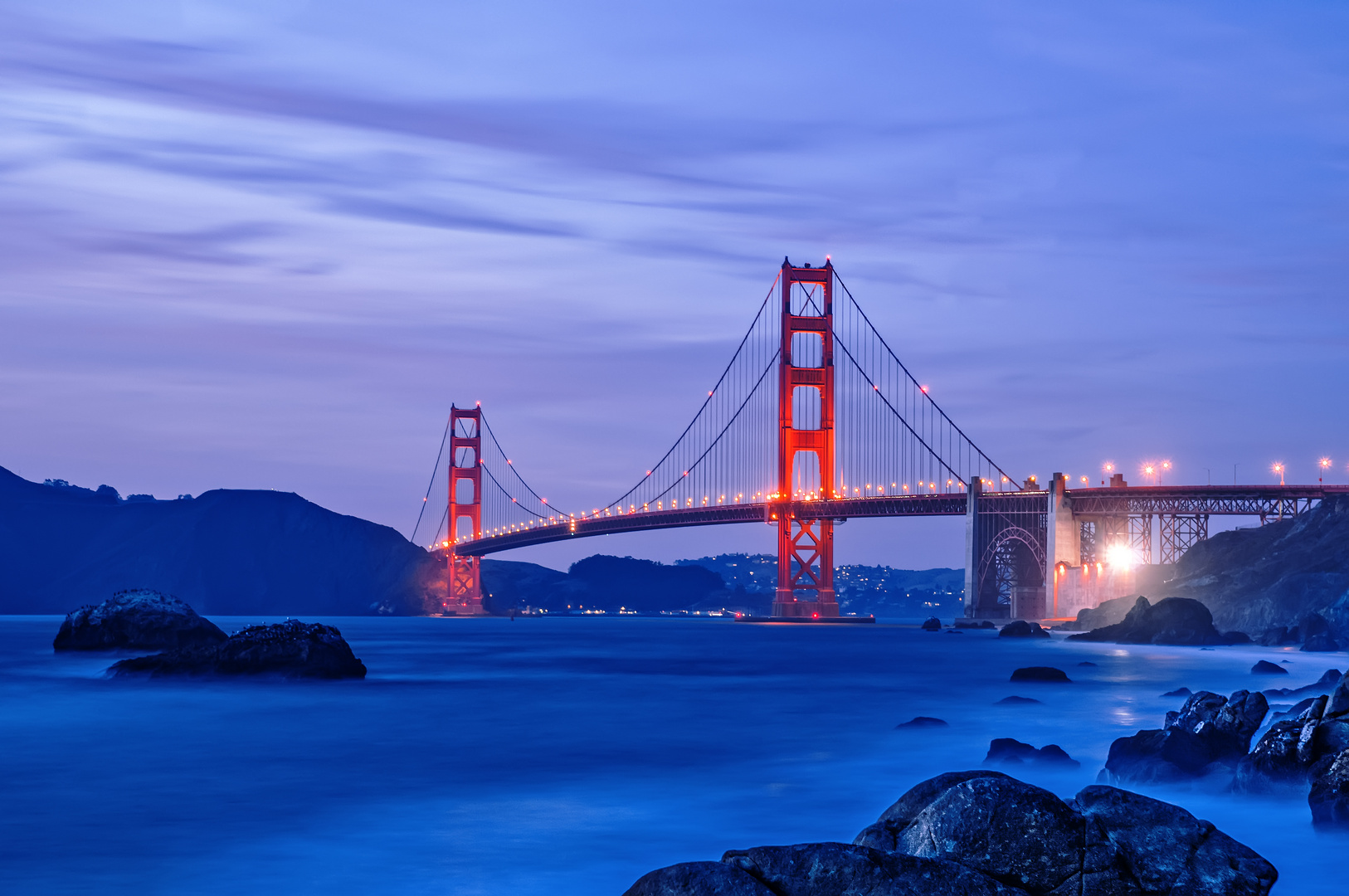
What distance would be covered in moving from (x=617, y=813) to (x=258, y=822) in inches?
151

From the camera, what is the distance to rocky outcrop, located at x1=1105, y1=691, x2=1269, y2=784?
49.2 feet

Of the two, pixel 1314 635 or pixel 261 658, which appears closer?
pixel 261 658

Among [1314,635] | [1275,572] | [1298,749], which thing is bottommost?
[1314,635]

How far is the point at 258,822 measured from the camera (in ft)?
47.2

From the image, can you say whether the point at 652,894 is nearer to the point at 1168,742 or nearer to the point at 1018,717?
the point at 1168,742

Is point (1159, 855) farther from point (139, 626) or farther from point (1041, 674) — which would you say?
point (139, 626)

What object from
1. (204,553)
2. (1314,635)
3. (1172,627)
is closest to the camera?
(1314,635)

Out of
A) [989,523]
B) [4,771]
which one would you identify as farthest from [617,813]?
[989,523]

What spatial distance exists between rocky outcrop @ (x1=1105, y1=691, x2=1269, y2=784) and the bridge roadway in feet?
206

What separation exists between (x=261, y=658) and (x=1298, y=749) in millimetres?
24651

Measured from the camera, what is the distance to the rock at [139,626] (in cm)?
4241

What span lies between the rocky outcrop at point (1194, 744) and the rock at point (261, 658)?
22041 mm

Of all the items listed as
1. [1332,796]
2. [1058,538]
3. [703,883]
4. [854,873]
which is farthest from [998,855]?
[1058,538]

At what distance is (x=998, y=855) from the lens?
305 inches
